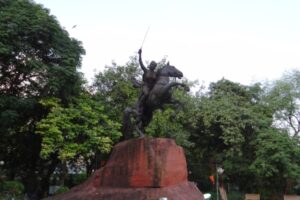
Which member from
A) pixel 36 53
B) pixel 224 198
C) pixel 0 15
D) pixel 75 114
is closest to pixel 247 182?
pixel 224 198

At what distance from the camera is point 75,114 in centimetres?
2455

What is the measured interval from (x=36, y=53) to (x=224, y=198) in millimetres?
16305

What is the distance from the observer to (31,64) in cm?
2258

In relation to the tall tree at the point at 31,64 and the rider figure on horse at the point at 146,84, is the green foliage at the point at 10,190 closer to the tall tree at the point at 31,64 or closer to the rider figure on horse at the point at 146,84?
the tall tree at the point at 31,64

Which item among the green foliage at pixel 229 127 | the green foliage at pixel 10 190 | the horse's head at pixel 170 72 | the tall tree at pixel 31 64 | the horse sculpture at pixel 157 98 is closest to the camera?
the horse sculpture at pixel 157 98

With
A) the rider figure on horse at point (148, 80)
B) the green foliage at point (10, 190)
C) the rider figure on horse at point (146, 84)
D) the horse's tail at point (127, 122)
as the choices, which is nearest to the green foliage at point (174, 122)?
the green foliage at point (10, 190)

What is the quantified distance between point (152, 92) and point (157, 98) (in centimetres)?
26

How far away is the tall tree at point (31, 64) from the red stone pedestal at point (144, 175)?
32.0 ft

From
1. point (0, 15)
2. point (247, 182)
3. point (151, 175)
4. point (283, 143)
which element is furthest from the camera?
point (247, 182)

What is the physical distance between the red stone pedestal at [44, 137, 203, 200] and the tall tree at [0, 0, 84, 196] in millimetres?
9742

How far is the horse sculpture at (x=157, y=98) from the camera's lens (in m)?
14.0

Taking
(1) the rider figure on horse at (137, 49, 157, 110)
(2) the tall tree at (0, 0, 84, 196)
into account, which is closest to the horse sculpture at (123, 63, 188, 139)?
(1) the rider figure on horse at (137, 49, 157, 110)

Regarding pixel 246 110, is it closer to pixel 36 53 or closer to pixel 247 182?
pixel 247 182

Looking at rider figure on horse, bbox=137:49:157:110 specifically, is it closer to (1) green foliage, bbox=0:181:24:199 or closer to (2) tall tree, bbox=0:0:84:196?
(2) tall tree, bbox=0:0:84:196
